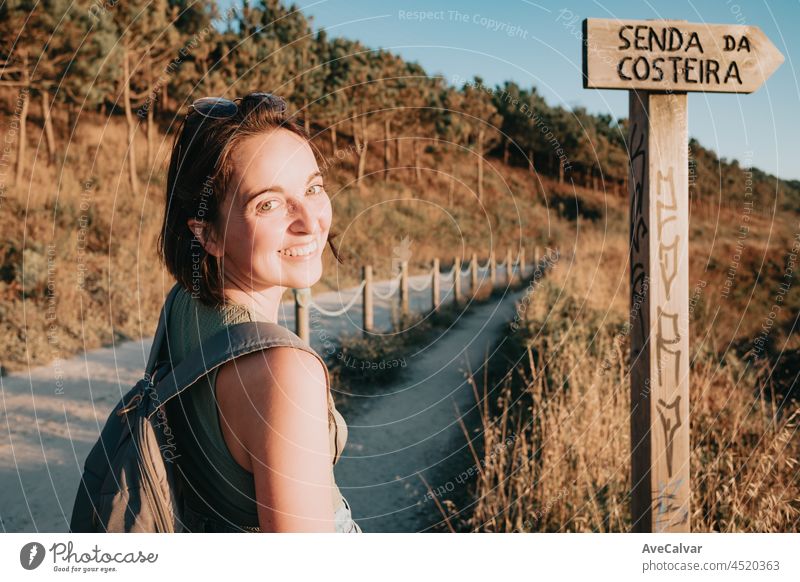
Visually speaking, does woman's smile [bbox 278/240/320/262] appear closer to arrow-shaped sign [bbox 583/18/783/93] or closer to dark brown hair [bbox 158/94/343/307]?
dark brown hair [bbox 158/94/343/307]

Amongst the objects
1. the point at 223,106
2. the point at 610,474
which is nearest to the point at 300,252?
the point at 223,106

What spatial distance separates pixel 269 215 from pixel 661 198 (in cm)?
168

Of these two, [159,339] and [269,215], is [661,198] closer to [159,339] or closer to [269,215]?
[269,215]

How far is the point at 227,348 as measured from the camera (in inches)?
41.9

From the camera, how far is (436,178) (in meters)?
35.2

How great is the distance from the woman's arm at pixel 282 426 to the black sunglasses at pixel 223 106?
23.1 inches

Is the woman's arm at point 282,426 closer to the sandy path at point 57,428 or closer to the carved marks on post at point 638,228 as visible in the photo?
the carved marks on post at point 638,228

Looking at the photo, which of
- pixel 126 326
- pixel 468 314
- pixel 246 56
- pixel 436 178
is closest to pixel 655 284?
pixel 126 326

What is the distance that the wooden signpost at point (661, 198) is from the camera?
7.28 ft

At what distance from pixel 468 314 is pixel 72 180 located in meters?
9.48

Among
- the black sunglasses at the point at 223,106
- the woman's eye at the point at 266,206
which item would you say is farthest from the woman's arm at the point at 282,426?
the black sunglasses at the point at 223,106

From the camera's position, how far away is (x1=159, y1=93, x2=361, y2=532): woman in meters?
1.02

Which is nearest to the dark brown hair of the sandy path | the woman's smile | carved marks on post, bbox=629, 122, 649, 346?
the woman's smile
